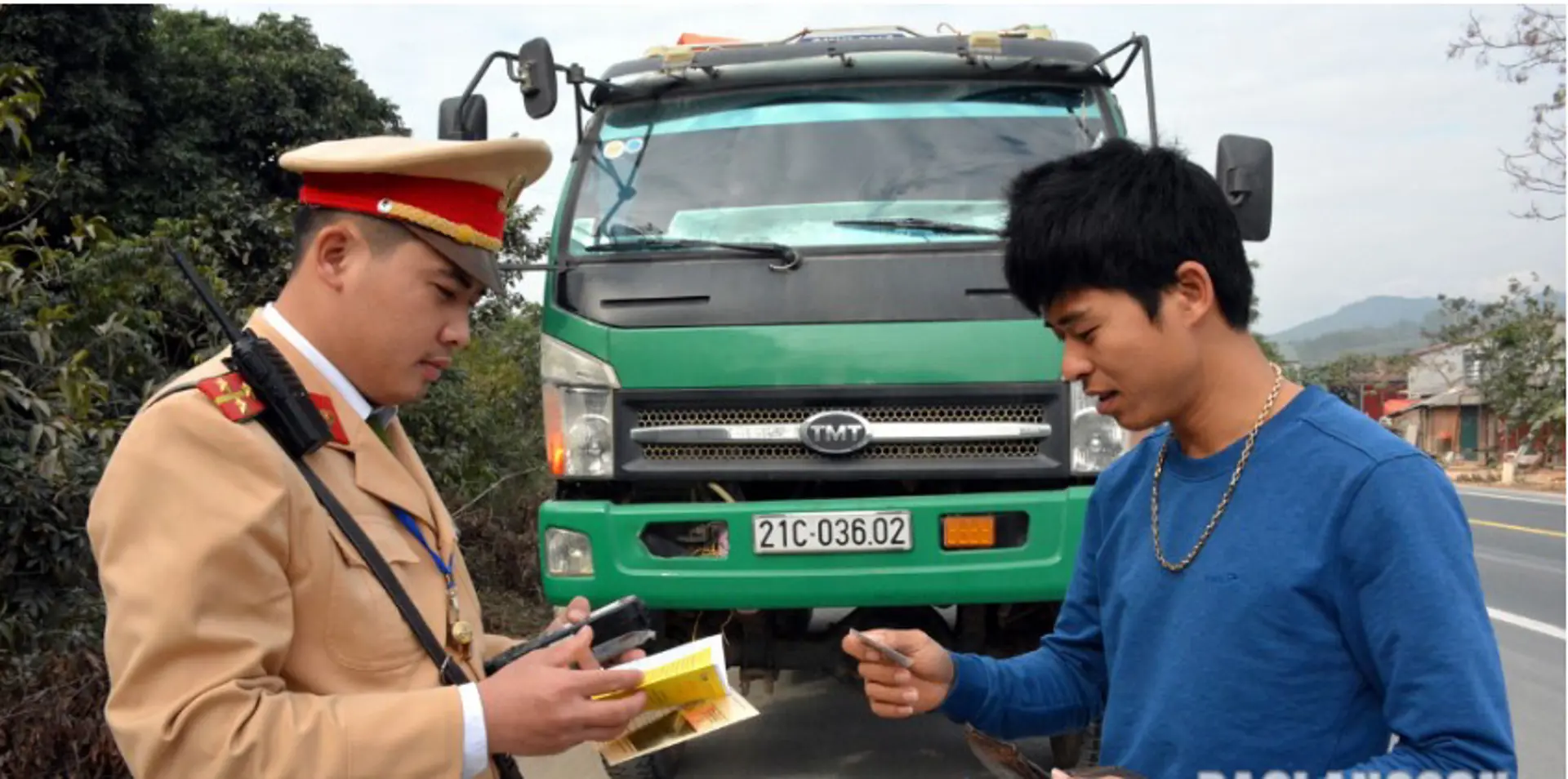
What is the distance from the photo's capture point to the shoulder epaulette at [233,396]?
60.1 inches

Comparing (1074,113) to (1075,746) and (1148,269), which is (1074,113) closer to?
(1075,746)

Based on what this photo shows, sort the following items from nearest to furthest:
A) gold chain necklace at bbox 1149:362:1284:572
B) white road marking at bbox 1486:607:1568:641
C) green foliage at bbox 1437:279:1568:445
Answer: gold chain necklace at bbox 1149:362:1284:572 → white road marking at bbox 1486:607:1568:641 → green foliage at bbox 1437:279:1568:445

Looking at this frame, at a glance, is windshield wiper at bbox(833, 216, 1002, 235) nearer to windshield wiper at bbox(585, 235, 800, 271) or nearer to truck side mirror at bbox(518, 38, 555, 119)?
windshield wiper at bbox(585, 235, 800, 271)

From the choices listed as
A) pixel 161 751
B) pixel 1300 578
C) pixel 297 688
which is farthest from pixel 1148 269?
pixel 161 751

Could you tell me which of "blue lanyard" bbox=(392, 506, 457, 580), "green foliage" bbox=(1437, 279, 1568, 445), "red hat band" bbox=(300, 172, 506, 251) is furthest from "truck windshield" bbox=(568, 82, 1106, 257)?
"green foliage" bbox=(1437, 279, 1568, 445)

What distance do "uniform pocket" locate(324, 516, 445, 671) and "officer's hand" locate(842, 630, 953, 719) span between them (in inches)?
25.8

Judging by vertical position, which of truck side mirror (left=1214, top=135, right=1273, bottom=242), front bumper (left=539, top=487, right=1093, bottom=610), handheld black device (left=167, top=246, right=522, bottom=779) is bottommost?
front bumper (left=539, top=487, right=1093, bottom=610)

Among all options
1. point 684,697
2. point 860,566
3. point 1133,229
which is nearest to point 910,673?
point 684,697

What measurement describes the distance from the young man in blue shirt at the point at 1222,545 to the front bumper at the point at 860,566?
1.92 m

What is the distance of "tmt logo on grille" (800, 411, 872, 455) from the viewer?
401 cm

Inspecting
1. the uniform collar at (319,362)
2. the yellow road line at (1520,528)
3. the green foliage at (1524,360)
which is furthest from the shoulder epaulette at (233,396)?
the green foliage at (1524,360)

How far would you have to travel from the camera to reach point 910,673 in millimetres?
1955

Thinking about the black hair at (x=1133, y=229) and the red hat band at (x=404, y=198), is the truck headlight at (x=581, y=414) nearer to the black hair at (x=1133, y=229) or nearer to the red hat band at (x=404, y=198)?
the red hat band at (x=404, y=198)

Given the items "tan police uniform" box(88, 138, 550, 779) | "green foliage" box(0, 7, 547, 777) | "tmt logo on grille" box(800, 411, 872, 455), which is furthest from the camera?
"tmt logo on grille" box(800, 411, 872, 455)
